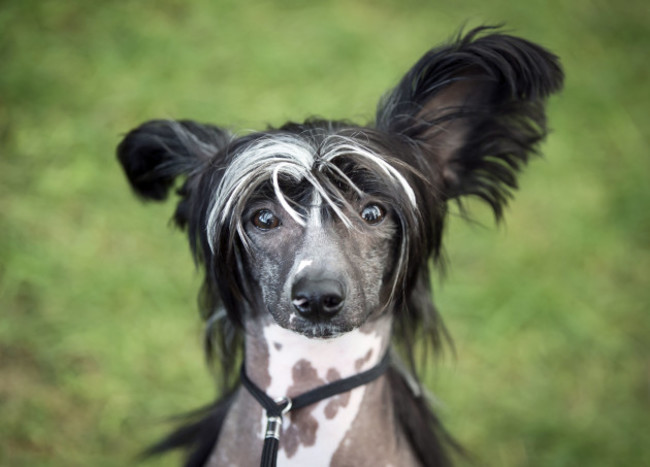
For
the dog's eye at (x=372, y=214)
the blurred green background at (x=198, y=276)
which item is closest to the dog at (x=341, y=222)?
the dog's eye at (x=372, y=214)

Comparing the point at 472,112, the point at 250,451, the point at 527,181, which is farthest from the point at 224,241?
the point at 527,181

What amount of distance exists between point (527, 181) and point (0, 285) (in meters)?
3.38

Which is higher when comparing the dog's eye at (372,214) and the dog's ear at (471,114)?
the dog's ear at (471,114)

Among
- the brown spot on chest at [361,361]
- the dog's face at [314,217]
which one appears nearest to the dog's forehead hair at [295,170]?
the dog's face at [314,217]

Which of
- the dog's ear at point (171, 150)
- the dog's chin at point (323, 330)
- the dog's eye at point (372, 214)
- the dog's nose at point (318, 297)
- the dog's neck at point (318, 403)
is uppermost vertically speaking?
the dog's ear at point (171, 150)

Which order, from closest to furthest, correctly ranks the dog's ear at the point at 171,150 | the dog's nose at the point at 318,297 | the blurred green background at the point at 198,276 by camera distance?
1. the dog's nose at the point at 318,297
2. the dog's ear at the point at 171,150
3. the blurred green background at the point at 198,276

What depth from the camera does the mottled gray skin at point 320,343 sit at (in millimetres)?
1668

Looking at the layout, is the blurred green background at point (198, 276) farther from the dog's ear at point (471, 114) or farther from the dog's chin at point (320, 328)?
the dog's chin at point (320, 328)

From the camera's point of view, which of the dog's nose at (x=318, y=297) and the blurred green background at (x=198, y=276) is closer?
the dog's nose at (x=318, y=297)

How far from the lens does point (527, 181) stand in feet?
14.8

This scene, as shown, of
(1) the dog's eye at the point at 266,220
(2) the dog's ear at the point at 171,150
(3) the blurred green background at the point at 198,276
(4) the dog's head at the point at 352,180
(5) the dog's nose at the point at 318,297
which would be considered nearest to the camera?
(5) the dog's nose at the point at 318,297

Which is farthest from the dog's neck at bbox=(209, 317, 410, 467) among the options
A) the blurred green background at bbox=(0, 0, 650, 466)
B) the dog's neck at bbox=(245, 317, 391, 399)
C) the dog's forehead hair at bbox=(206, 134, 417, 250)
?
the blurred green background at bbox=(0, 0, 650, 466)

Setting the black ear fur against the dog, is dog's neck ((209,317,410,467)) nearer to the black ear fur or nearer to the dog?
the dog

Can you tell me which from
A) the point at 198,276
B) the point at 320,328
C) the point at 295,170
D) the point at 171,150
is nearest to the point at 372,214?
the point at 295,170
